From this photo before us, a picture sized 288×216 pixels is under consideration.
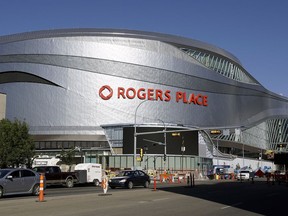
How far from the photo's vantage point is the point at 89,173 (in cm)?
4669

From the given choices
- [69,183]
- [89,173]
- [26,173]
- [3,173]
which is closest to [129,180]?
[69,183]

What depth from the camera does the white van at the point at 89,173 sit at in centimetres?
4562

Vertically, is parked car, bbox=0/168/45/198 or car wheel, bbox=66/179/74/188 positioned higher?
parked car, bbox=0/168/45/198

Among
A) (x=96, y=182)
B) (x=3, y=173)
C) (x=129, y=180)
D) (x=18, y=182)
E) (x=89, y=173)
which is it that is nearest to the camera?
(x=3, y=173)

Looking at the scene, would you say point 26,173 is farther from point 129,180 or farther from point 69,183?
point 69,183

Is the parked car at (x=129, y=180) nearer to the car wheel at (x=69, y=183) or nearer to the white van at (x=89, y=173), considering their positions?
the car wheel at (x=69, y=183)

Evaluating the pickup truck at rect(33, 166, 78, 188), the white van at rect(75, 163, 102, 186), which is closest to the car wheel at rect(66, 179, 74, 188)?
the pickup truck at rect(33, 166, 78, 188)

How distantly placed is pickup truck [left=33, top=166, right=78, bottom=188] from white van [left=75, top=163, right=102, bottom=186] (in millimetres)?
1265

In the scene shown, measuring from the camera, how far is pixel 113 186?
1555 inches

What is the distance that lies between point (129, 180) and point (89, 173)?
8747mm

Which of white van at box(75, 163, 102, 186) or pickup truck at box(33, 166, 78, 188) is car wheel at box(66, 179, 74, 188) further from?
white van at box(75, 163, 102, 186)

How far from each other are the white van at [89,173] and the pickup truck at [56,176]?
1265 mm

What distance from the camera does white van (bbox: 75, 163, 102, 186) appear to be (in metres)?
45.6

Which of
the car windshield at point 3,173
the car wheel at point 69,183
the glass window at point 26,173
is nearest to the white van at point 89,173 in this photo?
the car wheel at point 69,183
